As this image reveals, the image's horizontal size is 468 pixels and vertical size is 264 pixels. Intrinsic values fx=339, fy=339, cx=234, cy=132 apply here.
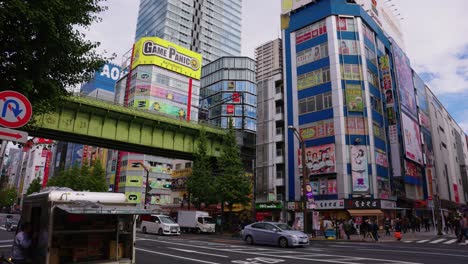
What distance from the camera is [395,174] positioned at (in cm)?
3997

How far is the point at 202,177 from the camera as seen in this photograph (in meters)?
36.8

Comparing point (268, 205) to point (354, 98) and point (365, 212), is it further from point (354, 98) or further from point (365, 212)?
point (354, 98)

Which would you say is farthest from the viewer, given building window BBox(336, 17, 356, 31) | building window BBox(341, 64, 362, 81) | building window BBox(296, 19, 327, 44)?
building window BBox(296, 19, 327, 44)

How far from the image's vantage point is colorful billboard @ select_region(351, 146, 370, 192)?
118ft

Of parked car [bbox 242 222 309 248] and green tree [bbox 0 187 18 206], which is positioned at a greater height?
green tree [bbox 0 187 18 206]

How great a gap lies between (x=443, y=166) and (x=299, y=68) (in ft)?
140

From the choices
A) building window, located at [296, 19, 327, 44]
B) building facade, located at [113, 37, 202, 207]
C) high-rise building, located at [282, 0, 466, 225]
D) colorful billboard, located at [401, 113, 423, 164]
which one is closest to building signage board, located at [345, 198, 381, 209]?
high-rise building, located at [282, 0, 466, 225]

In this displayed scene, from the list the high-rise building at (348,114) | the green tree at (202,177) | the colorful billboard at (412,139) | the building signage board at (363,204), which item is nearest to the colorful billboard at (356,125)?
the high-rise building at (348,114)

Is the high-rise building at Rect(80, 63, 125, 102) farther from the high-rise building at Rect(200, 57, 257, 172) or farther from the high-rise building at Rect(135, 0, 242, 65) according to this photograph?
the high-rise building at Rect(200, 57, 257, 172)

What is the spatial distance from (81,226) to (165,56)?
245 ft

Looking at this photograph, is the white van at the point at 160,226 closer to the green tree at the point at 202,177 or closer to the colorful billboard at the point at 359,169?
the green tree at the point at 202,177

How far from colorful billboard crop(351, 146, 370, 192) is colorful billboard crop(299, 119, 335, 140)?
10.2 ft

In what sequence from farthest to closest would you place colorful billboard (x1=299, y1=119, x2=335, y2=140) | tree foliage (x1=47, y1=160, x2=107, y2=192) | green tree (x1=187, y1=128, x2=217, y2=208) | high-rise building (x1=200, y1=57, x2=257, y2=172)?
high-rise building (x1=200, y1=57, x2=257, y2=172) → tree foliage (x1=47, y1=160, x2=107, y2=192) → colorful billboard (x1=299, y1=119, x2=335, y2=140) → green tree (x1=187, y1=128, x2=217, y2=208)

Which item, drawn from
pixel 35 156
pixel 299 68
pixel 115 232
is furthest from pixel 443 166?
pixel 35 156
